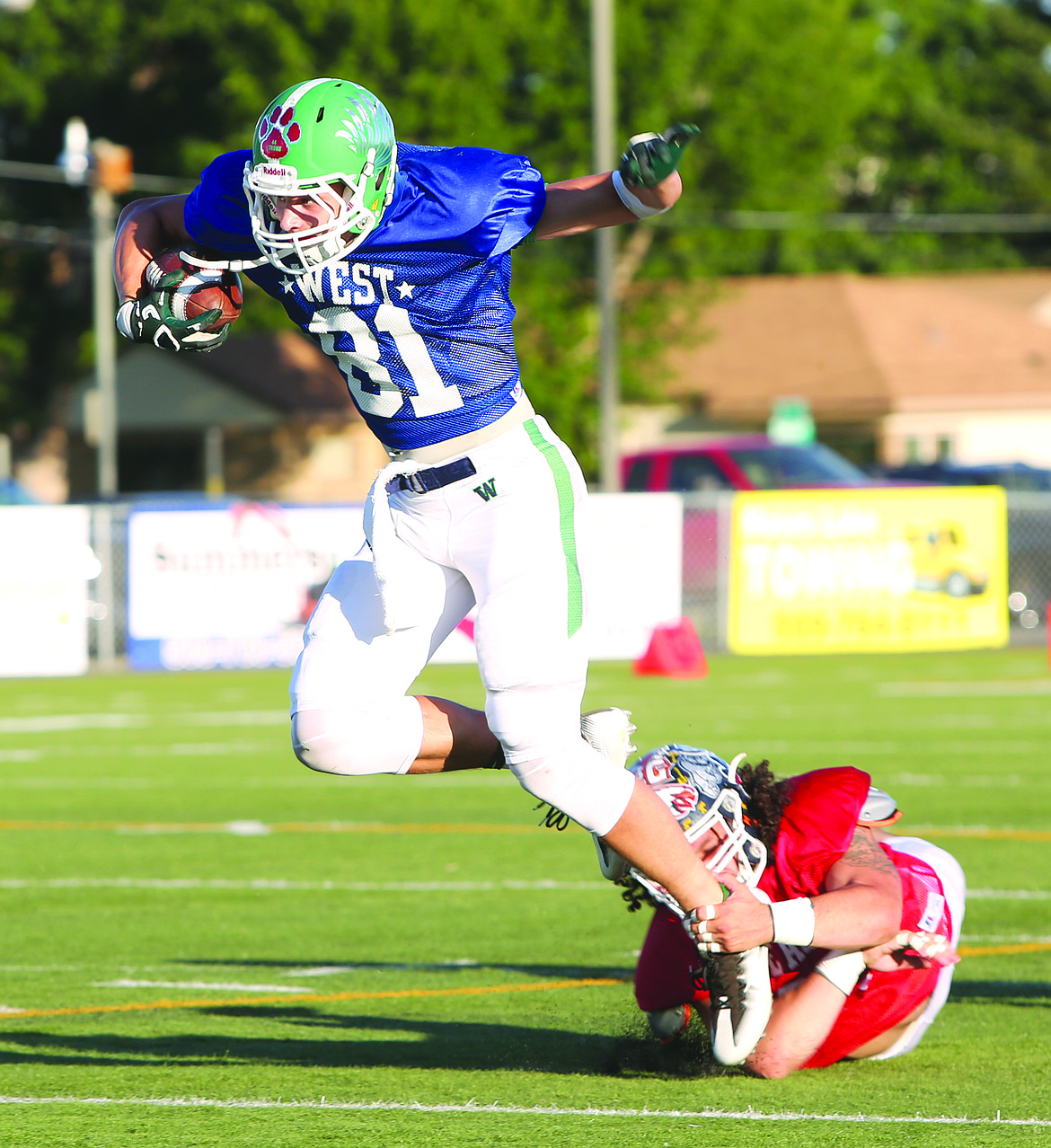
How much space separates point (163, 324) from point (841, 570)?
47.8ft

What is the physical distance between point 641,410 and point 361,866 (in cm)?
3493

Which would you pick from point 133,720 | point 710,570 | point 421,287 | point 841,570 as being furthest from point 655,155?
point 841,570

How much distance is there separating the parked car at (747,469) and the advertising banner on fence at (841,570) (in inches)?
72.1

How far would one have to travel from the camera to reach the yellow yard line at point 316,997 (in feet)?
17.9

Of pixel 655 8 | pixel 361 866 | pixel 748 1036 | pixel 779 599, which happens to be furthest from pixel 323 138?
pixel 655 8

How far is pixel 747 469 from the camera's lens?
2081cm

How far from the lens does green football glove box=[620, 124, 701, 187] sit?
13.5 feet

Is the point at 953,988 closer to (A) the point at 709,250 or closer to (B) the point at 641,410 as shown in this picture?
(A) the point at 709,250

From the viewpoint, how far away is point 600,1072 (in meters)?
4.63

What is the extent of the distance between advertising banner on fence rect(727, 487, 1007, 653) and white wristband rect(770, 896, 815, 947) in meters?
14.2

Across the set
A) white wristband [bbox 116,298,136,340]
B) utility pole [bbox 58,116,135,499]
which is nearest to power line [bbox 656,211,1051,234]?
utility pole [bbox 58,116,135,499]

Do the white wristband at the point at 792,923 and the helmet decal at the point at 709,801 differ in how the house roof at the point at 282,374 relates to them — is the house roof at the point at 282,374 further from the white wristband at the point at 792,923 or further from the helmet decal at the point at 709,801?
the white wristband at the point at 792,923

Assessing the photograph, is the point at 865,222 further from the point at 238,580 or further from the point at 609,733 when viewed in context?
the point at 609,733

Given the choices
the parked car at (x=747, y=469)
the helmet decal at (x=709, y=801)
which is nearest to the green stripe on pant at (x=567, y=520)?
the helmet decal at (x=709, y=801)
